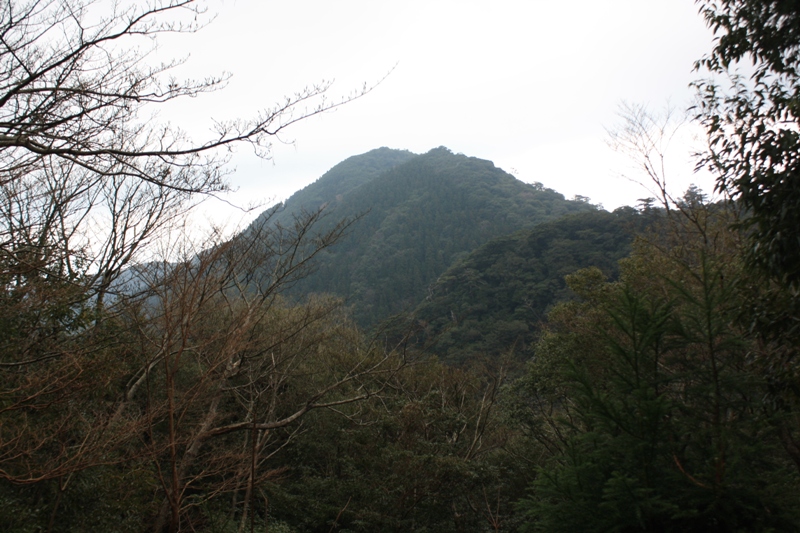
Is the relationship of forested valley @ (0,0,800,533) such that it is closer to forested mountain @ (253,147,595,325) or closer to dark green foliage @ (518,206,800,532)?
dark green foliage @ (518,206,800,532)

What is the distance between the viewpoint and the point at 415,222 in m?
57.2

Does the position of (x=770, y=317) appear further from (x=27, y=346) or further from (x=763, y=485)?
(x=27, y=346)

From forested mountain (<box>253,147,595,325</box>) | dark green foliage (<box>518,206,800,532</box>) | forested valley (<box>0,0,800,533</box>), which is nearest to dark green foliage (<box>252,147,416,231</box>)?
forested mountain (<box>253,147,595,325</box>)

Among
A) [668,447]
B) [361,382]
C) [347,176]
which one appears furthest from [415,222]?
→ [668,447]

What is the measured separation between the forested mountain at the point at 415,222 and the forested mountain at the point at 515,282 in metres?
5.52

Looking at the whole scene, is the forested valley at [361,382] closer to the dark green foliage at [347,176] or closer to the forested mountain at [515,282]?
the forested mountain at [515,282]

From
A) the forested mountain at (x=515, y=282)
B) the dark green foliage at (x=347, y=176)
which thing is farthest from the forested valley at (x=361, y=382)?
the dark green foliage at (x=347, y=176)

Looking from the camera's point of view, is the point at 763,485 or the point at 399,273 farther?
the point at 399,273

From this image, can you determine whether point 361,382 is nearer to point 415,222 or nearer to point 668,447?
point 668,447

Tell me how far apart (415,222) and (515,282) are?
28059mm

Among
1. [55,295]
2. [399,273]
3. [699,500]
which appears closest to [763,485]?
[699,500]

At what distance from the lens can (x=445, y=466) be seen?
862 centimetres

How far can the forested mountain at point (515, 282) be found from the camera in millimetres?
25438

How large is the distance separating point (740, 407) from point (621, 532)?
1.12 metres
